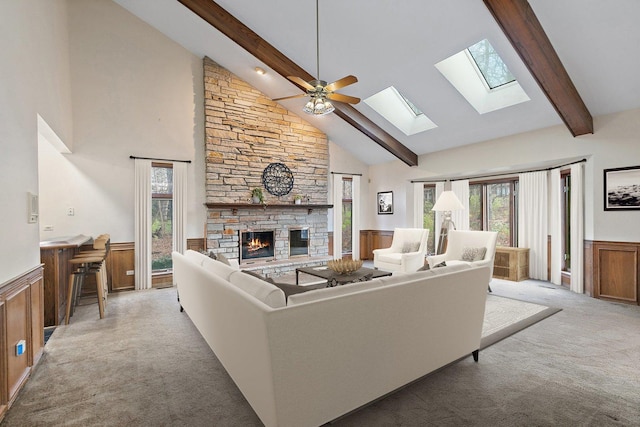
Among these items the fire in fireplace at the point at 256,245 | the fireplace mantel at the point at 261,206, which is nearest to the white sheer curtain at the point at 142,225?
the fireplace mantel at the point at 261,206

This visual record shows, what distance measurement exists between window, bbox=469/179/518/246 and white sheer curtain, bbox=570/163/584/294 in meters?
1.57

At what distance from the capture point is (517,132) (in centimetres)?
541

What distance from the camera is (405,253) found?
609 cm

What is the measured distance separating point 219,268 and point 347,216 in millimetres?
5879

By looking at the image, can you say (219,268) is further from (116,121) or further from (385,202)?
(385,202)

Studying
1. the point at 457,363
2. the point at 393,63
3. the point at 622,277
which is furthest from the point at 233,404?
the point at 622,277

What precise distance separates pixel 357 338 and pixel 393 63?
4208 millimetres

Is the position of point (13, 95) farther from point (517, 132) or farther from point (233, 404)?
point (517, 132)

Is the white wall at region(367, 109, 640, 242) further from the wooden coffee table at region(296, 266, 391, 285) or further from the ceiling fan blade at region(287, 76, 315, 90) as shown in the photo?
the ceiling fan blade at region(287, 76, 315, 90)

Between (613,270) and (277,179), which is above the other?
(277,179)

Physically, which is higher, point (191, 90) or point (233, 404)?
point (191, 90)

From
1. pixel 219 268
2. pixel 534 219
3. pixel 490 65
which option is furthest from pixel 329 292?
pixel 534 219

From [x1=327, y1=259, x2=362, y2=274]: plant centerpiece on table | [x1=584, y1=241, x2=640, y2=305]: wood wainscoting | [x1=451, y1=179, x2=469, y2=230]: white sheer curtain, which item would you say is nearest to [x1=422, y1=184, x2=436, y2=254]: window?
[x1=451, y1=179, x2=469, y2=230]: white sheer curtain

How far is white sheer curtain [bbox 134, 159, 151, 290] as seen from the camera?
5.44 meters
